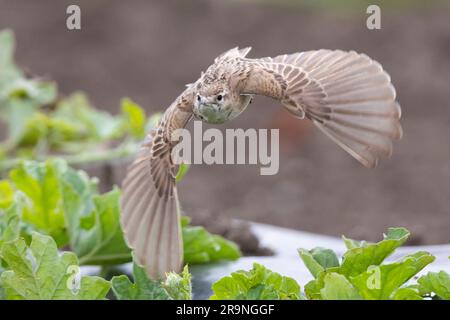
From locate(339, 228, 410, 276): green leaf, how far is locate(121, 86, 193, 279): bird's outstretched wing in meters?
0.31

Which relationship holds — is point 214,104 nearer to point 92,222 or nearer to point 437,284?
point 437,284

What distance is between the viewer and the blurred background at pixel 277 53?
531 cm

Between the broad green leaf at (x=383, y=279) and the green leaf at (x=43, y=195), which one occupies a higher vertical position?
the green leaf at (x=43, y=195)

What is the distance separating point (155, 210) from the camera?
175cm

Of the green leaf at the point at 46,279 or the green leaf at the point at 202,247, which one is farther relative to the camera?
the green leaf at the point at 202,247

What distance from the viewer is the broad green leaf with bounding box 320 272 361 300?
1.44 meters

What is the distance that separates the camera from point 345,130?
1.58 meters

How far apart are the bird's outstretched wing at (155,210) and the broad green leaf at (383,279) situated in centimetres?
37

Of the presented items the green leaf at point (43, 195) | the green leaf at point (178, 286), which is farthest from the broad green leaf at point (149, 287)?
the green leaf at point (43, 195)

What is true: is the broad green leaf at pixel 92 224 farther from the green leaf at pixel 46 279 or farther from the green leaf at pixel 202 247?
the green leaf at pixel 46 279

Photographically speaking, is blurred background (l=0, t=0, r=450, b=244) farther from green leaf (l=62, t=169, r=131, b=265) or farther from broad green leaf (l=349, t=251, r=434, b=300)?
broad green leaf (l=349, t=251, r=434, b=300)

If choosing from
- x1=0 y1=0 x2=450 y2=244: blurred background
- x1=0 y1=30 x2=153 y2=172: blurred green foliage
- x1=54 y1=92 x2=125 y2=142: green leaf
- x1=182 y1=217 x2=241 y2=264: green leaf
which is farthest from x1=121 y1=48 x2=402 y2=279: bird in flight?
x1=0 y1=0 x2=450 y2=244: blurred background

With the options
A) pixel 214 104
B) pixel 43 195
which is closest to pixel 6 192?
Result: pixel 43 195
